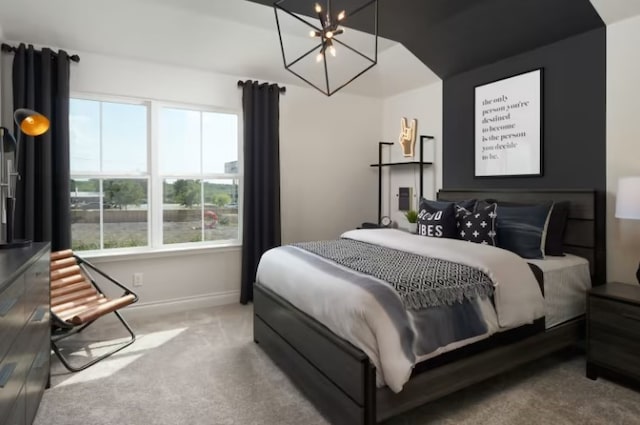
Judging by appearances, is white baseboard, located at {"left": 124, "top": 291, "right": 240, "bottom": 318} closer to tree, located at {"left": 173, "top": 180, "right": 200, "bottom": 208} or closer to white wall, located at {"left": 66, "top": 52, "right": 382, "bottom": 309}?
white wall, located at {"left": 66, "top": 52, "right": 382, "bottom": 309}

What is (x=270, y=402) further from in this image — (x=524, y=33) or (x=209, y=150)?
(x=524, y=33)

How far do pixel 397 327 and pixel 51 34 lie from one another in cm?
341

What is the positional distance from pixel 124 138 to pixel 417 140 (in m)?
3.00

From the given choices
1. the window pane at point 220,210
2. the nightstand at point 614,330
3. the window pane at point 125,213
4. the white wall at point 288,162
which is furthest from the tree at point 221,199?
the nightstand at point 614,330

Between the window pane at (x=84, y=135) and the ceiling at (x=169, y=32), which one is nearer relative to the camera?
the ceiling at (x=169, y=32)

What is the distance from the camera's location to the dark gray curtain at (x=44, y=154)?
298 centimetres

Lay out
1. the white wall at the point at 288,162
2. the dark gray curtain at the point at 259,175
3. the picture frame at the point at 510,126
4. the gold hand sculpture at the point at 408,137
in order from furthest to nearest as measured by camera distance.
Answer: the gold hand sculpture at the point at 408,137 → the dark gray curtain at the point at 259,175 → the white wall at the point at 288,162 → the picture frame at the point at 510,126

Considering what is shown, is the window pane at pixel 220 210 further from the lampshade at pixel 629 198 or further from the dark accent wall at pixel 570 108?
Answer: the lampshade at pixel 629 198

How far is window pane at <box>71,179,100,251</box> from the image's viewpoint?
3428 millimetres

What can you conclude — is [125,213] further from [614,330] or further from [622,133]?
[622,133]

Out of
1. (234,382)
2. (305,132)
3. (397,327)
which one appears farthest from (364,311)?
(305,132)

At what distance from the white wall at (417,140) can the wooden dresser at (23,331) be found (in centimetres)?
351

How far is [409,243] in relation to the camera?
277 centimetres

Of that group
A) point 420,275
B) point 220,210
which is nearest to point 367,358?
point 420,275
